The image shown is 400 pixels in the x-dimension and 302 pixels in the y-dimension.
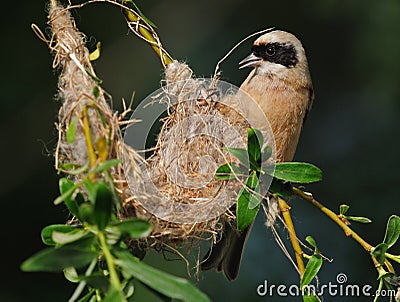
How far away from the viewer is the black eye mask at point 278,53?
2533mm

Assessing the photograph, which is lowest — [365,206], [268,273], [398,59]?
[268,273]

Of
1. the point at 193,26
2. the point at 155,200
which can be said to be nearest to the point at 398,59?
the point at 193,26

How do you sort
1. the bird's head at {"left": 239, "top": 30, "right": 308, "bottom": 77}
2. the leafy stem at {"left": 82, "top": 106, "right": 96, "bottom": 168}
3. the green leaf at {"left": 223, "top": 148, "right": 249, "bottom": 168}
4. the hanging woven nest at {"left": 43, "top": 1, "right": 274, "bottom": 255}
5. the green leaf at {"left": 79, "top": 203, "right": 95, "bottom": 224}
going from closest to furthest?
the green leaf at {"left": 79, "top": 203, "right": 95, "bottom": 224} → the leafy stem at {"left": 82, "top": 106, "right": 96, "bottom": 168} → the hanging woven nest at {"left": 43, "top": 1, "right": 274, "bottom": 255} → the green leaf at {"left": 223, "top": 148, "right": 249, "bottom": 168} → the bird's head at {"left": 239, "top": 30, "right": 308, "bottom": 77}

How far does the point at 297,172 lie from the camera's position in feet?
4.80

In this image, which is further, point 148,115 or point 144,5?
point 144,5

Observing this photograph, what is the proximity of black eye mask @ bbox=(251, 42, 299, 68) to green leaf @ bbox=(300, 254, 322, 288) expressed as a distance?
1.14m

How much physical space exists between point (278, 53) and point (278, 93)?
177 mm

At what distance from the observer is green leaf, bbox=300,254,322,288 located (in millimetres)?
1496

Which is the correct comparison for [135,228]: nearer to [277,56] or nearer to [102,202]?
[102,202]

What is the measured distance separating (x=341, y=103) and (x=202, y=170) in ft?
11.3

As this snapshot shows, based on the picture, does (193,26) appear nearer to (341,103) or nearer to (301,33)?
(301,33)

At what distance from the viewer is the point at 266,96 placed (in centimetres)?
242

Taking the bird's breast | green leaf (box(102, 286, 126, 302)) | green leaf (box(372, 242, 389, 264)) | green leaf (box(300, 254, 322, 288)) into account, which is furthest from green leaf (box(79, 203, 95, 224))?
the bird's breast

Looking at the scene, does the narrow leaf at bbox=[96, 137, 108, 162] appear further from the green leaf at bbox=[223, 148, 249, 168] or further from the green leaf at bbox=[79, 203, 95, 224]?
the green leaf at bbox=[223, 148, 249, 168]
